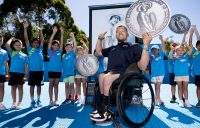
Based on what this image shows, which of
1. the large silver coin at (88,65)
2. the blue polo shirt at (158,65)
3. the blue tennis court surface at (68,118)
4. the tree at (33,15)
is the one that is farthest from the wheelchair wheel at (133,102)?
the tree at (33,15)

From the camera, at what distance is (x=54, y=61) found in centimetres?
569

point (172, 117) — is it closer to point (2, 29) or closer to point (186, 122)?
point (186, 122)

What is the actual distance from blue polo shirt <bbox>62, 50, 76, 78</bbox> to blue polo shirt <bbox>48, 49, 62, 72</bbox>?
0.62 feet

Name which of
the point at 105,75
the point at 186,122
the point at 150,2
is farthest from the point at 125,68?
the point at 186,122

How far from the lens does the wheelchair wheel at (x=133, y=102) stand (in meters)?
2.41

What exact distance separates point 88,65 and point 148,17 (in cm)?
207

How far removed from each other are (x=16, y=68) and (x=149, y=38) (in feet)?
11.1

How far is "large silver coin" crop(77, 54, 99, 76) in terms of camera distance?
15.3 feet

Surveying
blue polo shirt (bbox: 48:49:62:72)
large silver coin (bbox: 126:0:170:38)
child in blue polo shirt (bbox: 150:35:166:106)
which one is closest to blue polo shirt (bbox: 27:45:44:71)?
blue polo shirt (bbox: 48:49:62:72)

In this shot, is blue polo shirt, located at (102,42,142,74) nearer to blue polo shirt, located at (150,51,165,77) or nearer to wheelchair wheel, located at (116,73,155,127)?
wheelchair wheel, located at (116,73,155,127)

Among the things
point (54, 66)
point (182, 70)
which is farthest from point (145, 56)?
point (54, 66)

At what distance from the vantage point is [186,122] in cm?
386

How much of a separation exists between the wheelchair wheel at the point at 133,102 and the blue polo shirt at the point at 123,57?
0.89 ft

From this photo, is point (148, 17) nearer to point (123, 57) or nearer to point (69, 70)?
point (123, 57)
